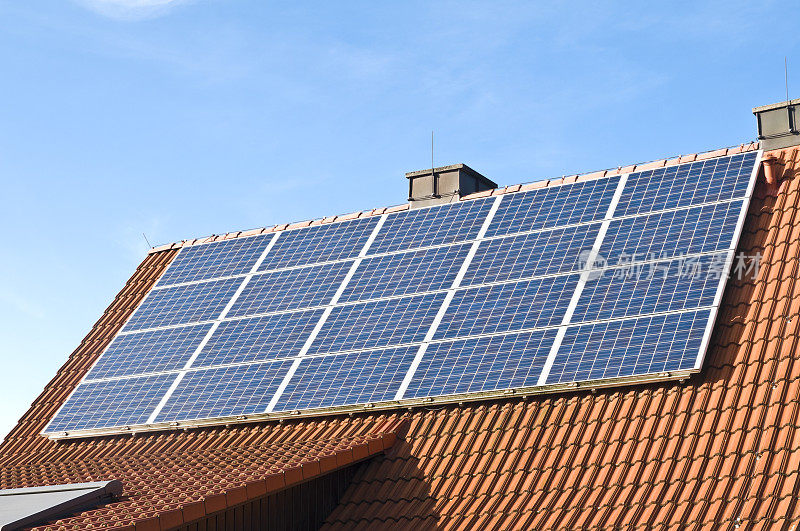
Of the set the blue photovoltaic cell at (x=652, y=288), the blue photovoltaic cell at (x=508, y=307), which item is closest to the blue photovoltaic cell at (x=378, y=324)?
the blue photovoltaic cell at (x=508, y=307)

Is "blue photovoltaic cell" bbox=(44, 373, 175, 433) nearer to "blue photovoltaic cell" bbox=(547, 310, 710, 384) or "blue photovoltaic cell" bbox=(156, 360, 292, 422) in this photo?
"blue photovoltaic cell" bbox=(156, 360, 292, 422)

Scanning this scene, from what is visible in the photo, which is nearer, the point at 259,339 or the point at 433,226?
the point at 259,339

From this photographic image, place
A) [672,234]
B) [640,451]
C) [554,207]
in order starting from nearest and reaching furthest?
[640,451], [672,234], [554,207]

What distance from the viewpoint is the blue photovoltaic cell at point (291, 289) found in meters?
18.8

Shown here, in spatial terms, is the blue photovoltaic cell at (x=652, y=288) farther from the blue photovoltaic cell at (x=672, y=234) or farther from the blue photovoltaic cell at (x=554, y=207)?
the blue photovoltaic cell at (x=554, y=207)

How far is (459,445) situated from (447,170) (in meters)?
7.58

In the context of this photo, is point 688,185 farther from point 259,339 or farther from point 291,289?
point 259,339

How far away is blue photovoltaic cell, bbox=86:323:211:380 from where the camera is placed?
61.7 feet

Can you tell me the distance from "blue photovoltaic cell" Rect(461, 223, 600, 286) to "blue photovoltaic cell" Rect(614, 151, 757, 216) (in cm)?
86

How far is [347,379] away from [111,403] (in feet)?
15.3

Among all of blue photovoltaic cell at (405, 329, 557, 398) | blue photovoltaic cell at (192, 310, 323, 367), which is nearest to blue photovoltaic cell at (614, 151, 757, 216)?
blue photovoltaic cell at (405, 329, 557, 398)

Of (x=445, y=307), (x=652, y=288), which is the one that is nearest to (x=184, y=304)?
(x=445, y=307)

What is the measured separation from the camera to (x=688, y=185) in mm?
17156

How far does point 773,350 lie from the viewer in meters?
13.8
